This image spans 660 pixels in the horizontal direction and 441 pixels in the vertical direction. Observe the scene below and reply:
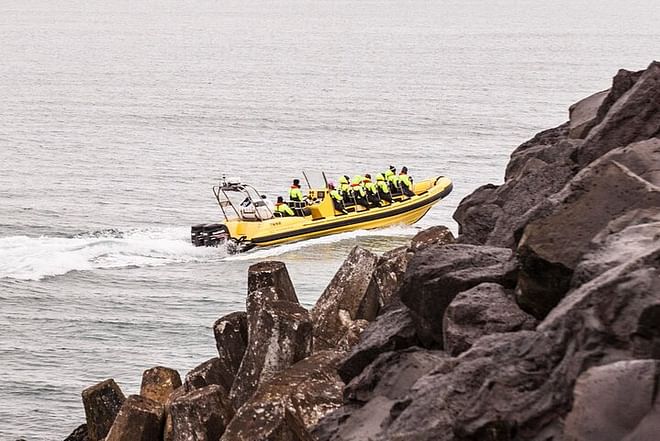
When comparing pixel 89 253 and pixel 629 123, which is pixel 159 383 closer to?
A: pixel 629 123

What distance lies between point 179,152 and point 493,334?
6341cm

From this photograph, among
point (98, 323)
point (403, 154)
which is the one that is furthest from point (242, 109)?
point (98, 323)

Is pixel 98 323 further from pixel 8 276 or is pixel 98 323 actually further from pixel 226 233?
pixel 226 233

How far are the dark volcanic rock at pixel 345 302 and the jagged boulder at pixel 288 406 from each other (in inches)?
127

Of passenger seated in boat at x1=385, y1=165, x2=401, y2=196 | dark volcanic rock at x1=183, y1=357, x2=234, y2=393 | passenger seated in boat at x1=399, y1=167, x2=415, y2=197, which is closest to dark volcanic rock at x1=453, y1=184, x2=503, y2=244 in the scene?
dark volcanic rock at x1=183, y1=357, x2=234, y2=393

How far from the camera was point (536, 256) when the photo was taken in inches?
356

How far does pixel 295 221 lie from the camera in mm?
44719

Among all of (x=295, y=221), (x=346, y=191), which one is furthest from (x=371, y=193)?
(x=295, y=221)

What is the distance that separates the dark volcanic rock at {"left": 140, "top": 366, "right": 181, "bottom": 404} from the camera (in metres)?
16.0

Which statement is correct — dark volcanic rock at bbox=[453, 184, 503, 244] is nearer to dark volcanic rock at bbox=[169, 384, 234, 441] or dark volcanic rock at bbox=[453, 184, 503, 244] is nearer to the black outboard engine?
dark volcanic rock at bbox=[169, 384, 234, 441]

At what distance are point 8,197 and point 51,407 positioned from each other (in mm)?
29416

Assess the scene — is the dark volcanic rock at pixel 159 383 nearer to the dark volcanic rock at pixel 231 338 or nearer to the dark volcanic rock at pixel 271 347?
the dark volcanic rock at pixel 231 338

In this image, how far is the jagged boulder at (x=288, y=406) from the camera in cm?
1082

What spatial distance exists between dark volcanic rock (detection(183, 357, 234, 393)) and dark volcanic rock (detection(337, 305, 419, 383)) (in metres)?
3.85
